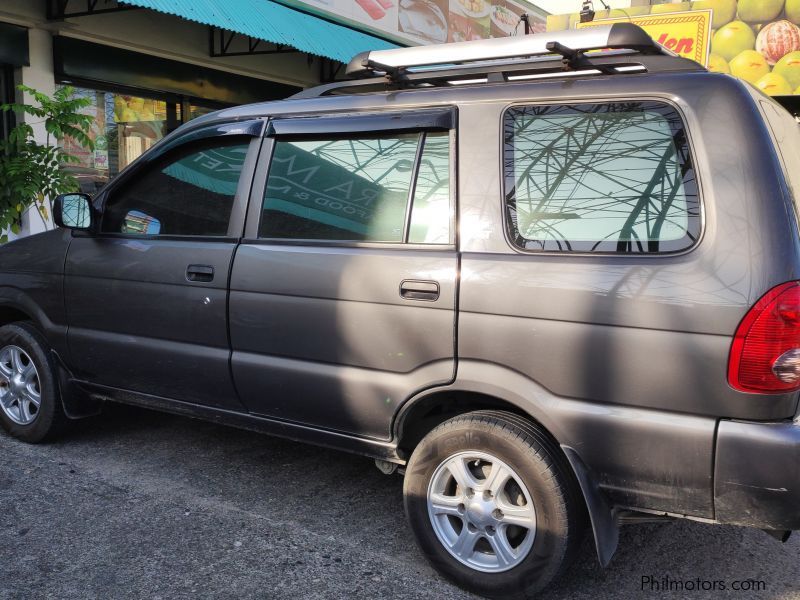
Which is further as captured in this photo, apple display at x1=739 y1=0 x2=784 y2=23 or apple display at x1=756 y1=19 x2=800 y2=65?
apple display at x1=739 y1=0 x2=784 y2=23

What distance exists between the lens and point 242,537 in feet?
11.1

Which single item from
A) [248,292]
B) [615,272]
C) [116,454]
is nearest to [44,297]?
[116,454]

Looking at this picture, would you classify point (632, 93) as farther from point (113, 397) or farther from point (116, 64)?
point (116, 64)

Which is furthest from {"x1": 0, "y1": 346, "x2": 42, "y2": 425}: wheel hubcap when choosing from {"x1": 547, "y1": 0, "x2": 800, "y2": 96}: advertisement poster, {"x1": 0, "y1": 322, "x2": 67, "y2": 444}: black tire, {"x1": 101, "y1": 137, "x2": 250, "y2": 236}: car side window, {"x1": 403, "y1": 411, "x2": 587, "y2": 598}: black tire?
{"x1": 547, "y1": 0, "x2": 800, "y2": 96}: advertisement poster

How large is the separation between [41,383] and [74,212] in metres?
1.01

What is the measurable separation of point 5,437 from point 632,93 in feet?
13.1

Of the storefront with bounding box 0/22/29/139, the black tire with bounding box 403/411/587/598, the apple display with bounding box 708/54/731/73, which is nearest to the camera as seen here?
the black tire with bounding box 403/411/587/598

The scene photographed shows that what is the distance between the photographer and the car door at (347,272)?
3020 mm

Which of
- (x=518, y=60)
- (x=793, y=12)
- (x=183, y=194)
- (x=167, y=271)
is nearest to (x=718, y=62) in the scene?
(x=793, y=12)

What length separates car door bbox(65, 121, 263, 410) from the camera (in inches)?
141

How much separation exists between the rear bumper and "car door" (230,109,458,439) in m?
1.00

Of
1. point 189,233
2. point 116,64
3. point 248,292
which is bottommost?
point 248,292

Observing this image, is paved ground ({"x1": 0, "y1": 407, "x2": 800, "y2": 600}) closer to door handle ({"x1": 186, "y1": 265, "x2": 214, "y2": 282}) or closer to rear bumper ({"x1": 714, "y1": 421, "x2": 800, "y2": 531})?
rear bumper ({"x1": 714, "y1": 421, "x2": 800, "y2": 531})

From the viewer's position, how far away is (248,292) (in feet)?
11.2
